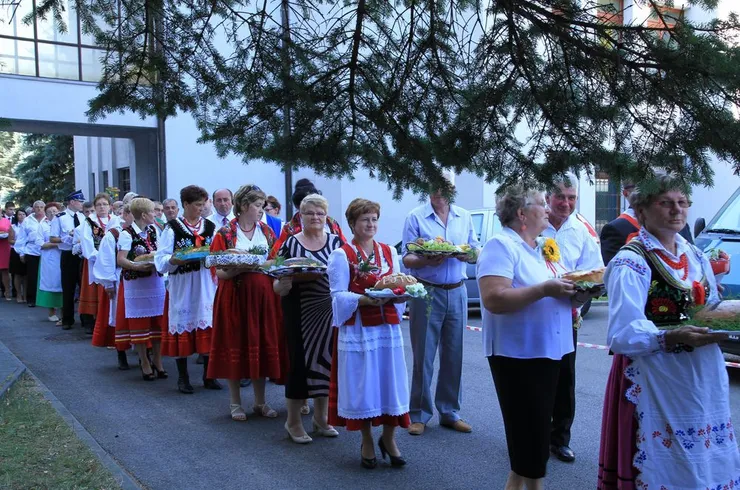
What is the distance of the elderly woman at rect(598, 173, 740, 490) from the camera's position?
3.52 m

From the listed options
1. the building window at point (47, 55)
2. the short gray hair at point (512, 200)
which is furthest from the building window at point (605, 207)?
the short gray hair at point (512, 200)

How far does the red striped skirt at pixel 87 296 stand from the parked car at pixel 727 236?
334 inches

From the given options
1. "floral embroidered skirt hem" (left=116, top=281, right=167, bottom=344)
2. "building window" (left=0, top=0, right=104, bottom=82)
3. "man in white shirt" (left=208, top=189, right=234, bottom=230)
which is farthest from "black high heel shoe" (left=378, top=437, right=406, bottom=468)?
"building window" (left=0, top=0, right=104, bottom=82)

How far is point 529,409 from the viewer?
4070 millimetres

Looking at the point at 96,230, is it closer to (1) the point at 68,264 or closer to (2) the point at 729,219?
(1) the point at 68,264

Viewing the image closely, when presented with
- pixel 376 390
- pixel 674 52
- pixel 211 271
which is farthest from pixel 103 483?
pixel 674 52

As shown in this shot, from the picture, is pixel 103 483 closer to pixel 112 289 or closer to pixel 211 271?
pixel 211 271

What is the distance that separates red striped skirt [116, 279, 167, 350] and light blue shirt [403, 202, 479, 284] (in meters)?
3.51

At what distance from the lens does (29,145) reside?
35.7 meters

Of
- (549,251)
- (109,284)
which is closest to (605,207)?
(109,284)

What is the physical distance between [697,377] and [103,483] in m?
3.70

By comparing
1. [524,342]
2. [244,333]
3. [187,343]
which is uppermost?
[524,342]

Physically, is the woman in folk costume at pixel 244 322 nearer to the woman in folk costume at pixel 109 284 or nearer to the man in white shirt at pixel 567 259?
the woman in folk costume at pixel 109 284

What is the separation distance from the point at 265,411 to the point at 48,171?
30.8 metres
